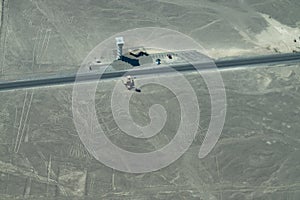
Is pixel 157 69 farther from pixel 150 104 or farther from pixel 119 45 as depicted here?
pixel 150 104

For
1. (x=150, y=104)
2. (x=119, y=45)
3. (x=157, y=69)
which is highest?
(x=119, y=45)

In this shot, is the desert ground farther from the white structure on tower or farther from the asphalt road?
the white structure on tower

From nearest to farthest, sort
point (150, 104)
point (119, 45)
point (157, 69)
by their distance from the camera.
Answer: point (150, 104), point (157, 69), point (119, 45)

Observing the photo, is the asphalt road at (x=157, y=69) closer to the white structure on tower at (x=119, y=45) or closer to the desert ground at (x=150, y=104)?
the desert ground at (x=150, y=104)

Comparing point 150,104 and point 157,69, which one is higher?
point 157,69

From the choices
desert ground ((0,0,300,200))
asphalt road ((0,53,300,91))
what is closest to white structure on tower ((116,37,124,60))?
asphalt road ((0,53,300,91))

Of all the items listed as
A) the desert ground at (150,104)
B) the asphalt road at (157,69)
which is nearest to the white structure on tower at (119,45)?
the asphalt road at (157,69)

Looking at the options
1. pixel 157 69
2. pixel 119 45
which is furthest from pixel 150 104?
pixel 119 45

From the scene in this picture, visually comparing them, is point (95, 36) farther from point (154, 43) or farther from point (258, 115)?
point (258, 115)
